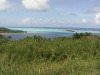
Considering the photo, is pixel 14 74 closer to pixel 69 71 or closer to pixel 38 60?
pixel 69 71

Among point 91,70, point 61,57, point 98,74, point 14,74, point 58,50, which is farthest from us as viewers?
point 58,50

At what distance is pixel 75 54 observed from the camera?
7.95 metres

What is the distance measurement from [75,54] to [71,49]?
79cm

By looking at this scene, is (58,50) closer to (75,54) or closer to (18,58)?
(75,54)

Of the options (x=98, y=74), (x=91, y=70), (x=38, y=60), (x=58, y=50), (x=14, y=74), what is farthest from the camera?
(x=58, y=50)

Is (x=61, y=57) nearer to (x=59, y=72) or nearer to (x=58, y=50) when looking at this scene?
(x=58, y=50)

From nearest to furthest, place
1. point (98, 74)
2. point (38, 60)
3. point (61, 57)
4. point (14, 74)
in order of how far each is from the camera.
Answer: point (14, 74)
point (98, 74)
point (38, 60)
point (61, 57)

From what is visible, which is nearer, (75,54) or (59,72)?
(59,72)

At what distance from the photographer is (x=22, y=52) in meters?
8.00

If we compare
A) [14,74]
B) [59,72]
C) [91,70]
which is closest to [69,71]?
[59,72]

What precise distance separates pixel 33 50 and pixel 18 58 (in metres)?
1.03

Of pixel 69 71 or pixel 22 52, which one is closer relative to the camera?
pixel 69 71

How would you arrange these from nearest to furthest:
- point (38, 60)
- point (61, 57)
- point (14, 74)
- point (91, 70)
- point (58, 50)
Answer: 1. point (14, 74)
2. point (91, 70)
3. point (38, 60)
4. point (61, 57)
5. point (58, 50)

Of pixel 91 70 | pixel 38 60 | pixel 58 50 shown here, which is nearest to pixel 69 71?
pixel 91 70
